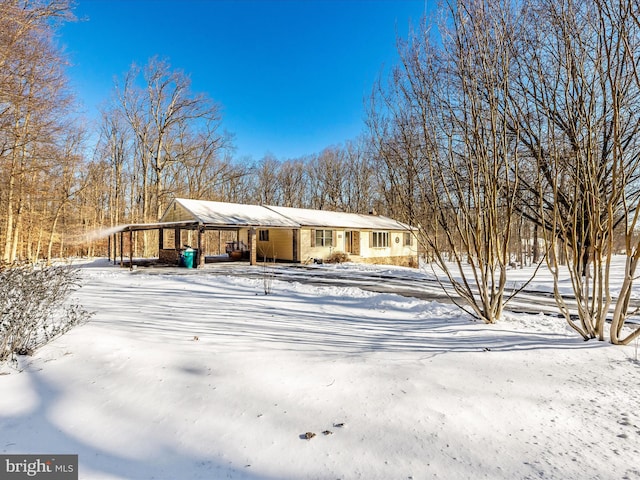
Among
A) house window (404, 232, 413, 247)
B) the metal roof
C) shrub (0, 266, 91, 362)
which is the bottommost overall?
shrub (0, 266, 91, 362)

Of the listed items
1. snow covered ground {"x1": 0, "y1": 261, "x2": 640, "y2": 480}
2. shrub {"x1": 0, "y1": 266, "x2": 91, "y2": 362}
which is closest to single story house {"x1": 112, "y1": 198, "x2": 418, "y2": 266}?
shrub {"x1": 0, "y1": 266, "x2": 91, "y2": 362}

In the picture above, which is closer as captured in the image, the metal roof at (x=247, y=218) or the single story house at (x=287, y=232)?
the metal roof at (x=247, y=218)

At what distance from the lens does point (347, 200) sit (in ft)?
126

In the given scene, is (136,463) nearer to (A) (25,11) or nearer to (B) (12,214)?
(A) (25,11)

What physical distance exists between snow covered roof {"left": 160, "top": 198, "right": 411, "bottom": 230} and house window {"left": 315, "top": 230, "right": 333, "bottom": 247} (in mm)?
568

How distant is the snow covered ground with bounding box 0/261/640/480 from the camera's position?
1.95 metres

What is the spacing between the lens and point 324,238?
21.5 metres

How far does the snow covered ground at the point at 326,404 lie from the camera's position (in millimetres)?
1954

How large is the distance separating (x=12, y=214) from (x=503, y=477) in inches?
827

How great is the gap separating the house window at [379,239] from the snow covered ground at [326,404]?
19.3m

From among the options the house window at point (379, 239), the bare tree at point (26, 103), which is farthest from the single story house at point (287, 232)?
the bare tree at point (26, 103)

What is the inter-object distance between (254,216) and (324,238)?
4784mm

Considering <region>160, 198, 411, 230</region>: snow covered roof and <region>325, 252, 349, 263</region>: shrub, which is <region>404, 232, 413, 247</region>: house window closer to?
<region>160, 198, 411, 230</region>: snow covered roof

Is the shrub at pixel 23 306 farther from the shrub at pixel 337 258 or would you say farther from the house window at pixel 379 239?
the house window at pixel 379 239
